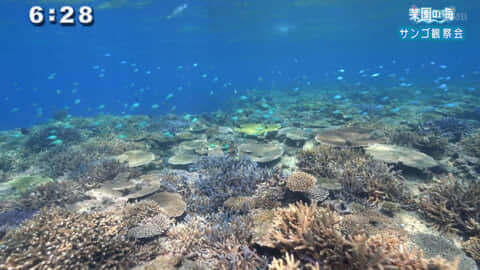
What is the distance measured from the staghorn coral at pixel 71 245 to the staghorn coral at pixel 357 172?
205 inches

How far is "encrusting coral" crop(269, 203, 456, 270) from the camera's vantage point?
3.05m

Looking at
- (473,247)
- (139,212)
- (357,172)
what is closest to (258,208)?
(139,212)

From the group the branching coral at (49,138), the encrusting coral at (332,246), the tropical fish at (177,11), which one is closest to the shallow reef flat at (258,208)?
the encrusting coral at (332,246)

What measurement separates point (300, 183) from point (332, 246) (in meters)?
2.22

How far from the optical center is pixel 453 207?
5.43 m

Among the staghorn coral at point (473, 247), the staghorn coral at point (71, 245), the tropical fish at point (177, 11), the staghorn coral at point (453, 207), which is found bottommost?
the staghorn coral at point (473, 247)

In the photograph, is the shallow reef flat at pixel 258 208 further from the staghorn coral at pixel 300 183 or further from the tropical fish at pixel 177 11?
the tropical fish at pixel 177 11

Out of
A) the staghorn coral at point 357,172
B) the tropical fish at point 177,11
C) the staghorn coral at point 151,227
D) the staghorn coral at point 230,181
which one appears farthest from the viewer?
the tropical fish at point 177,11

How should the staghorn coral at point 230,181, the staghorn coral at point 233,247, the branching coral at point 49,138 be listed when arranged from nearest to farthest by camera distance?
1. the staghorn coral at point 233,247
2. the staghorn coral at point 230,181
3. the branching coral at point 49,138

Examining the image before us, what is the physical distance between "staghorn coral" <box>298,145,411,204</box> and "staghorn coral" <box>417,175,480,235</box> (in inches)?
20.3

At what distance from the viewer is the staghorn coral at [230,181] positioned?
658cm

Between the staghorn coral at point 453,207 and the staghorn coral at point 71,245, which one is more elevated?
the staghorn coral at point 71,245

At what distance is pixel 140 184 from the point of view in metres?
7.29

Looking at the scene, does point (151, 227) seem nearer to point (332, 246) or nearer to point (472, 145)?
point (332, 246)
